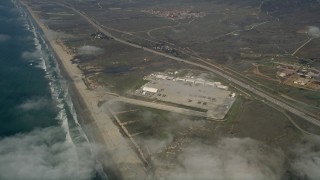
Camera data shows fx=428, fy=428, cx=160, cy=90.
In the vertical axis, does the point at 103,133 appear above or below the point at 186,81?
below

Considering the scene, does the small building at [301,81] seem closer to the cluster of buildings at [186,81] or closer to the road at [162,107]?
the cluster of buildings at [186,81]

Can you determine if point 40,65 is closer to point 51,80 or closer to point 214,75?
point 51,80

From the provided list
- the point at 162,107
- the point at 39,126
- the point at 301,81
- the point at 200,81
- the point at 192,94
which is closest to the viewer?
the point at 39,126

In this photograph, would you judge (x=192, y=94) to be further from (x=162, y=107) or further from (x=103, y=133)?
(x=103, y=133)

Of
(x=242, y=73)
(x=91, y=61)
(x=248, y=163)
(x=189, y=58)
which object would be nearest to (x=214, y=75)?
(x=242, y=73)

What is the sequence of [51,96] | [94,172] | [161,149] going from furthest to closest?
[51,96]
[161,149]
[94,172]

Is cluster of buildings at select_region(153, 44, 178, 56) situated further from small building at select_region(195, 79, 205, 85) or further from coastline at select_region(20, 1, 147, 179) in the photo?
coastline at select_region(20, 1, 147, 179)

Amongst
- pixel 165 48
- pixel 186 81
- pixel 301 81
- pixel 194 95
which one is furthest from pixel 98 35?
pixel 301 81
